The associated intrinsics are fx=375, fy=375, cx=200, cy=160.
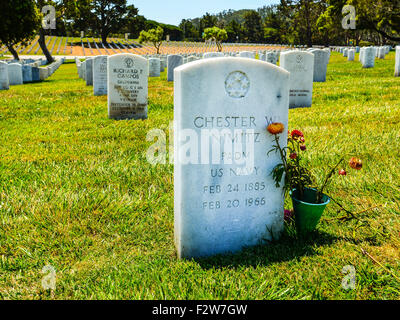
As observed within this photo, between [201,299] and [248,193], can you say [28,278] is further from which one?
[248,193]

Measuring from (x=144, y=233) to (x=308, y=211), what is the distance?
127 centimetres

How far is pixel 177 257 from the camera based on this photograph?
265 centimetres

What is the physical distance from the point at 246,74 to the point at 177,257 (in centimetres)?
138

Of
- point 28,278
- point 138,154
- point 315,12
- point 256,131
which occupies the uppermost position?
point 315,12

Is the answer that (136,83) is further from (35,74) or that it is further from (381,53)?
(381,53)

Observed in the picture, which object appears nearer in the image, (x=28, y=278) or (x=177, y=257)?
(x=28, y=278)

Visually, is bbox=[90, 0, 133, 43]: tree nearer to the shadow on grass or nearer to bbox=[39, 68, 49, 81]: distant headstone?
bbox=[39, 68, 49, 81]: distant headstone

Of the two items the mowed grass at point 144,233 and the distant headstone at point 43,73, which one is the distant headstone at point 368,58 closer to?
the mowed grass at point 144,233

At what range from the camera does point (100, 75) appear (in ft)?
34.9

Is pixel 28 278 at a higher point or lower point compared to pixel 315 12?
lower

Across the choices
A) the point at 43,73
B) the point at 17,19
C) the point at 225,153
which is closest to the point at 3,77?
the point at 43,73

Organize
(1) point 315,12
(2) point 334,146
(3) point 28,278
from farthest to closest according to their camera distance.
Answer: (1) point 315,12 → (2) point 334,146 → (3) point 28,278
